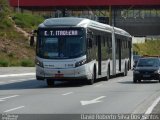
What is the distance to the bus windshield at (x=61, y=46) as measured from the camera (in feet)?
94.6

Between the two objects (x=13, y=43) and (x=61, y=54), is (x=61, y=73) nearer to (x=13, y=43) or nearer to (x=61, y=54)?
(x=61, y=54)

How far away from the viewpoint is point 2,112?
Answer: 54.1 feet

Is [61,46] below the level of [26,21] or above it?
below

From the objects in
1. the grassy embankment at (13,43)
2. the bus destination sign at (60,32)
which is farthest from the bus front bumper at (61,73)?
the grassy embankment at (13,43)

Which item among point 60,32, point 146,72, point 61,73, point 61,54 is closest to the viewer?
point 61,73

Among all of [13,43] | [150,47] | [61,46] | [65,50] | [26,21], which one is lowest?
[150,47]

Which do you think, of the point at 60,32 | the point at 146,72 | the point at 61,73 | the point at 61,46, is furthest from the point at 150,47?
the point at 61,73

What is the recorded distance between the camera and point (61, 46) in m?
29.0

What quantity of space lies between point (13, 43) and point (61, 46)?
39.8 m

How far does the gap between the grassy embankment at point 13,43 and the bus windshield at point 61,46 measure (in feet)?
86.5

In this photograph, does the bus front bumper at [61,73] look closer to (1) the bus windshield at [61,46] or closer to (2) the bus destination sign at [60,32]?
(1) the bus windshield at [61,46]

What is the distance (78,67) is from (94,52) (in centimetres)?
306

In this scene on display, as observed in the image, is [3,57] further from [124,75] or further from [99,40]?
[99,40]

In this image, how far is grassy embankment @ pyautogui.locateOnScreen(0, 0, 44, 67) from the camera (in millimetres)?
60188
